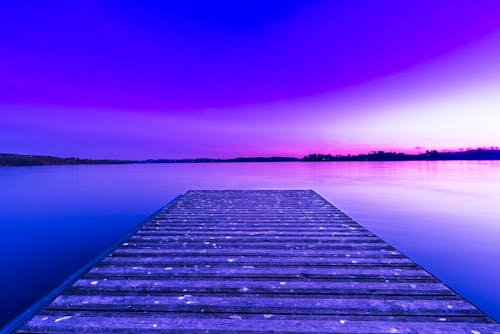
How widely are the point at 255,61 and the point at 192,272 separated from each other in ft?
83.7

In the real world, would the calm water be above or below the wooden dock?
below

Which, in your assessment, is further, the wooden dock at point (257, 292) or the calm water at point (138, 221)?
the calm water at point (138, 221)

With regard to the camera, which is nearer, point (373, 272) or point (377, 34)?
point (373, 272)

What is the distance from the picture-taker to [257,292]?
11.6ft

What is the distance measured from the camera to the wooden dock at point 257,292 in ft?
9.59

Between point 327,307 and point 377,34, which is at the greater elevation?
point 377,34

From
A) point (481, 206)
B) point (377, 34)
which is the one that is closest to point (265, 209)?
point (481, 206)

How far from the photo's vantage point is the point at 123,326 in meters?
2.88

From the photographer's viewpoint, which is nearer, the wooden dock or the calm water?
the wooden dock

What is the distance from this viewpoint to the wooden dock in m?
2.92

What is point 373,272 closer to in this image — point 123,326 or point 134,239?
point 123,326

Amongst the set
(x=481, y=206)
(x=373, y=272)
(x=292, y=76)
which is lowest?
(x=481, y=206)

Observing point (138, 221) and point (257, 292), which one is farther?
point (138, 221)

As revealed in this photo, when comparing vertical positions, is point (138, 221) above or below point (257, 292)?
below
